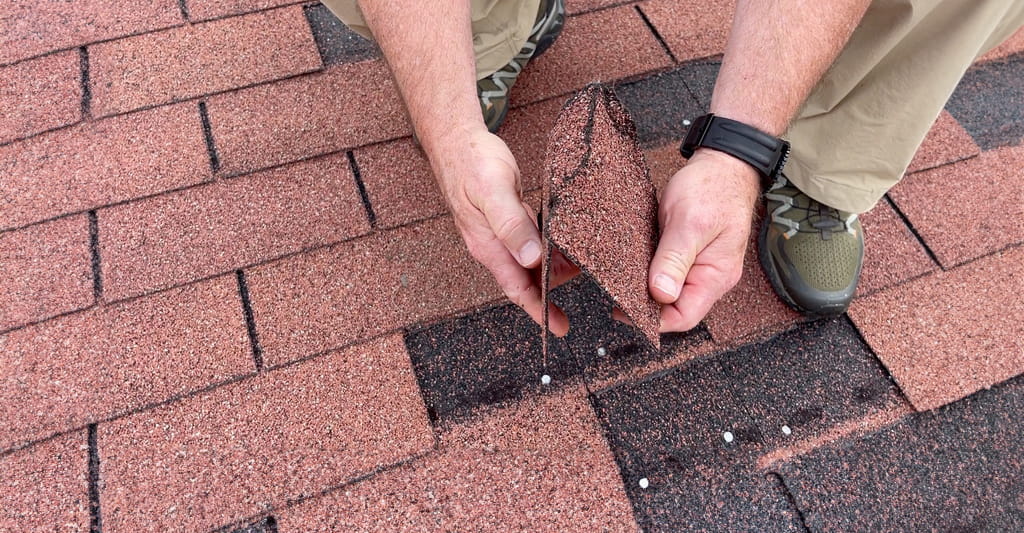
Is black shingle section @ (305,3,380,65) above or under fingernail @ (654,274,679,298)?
under

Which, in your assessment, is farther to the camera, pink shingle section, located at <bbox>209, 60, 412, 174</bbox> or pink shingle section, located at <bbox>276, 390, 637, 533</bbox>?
pink shingle section, located at <bbox>209, 60, 412, 174</bbox>

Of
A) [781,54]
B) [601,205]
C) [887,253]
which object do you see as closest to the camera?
[601,205]

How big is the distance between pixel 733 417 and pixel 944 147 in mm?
1301

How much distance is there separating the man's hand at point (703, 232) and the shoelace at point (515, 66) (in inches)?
32.8

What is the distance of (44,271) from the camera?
1.79m

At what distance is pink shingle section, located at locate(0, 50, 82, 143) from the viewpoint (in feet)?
6.79

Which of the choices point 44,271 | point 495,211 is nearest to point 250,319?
point 44,271

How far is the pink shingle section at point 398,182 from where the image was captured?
193cm

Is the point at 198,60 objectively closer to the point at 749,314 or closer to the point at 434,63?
the point at 434,63

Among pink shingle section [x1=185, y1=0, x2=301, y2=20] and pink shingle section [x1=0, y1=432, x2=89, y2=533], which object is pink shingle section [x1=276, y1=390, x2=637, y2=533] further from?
pink shingle section [x1=185, y1=0, x2=301, y2=20]

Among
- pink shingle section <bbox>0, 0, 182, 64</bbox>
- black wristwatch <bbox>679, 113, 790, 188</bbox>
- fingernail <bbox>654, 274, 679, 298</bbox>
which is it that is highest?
black wristwatch <bbox>679, 113, 790, 188</bbox>

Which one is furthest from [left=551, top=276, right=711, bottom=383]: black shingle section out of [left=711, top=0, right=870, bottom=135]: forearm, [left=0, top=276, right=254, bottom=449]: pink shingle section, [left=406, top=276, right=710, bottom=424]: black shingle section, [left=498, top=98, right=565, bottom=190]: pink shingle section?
[left=0, top=276, right=254, bottom=449]: pink shingle section

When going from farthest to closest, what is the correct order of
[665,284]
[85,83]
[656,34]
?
[656,34] → [85,83] → [665,284]

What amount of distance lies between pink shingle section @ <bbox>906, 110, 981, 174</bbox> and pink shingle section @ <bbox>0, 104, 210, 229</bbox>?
7.72 feet
